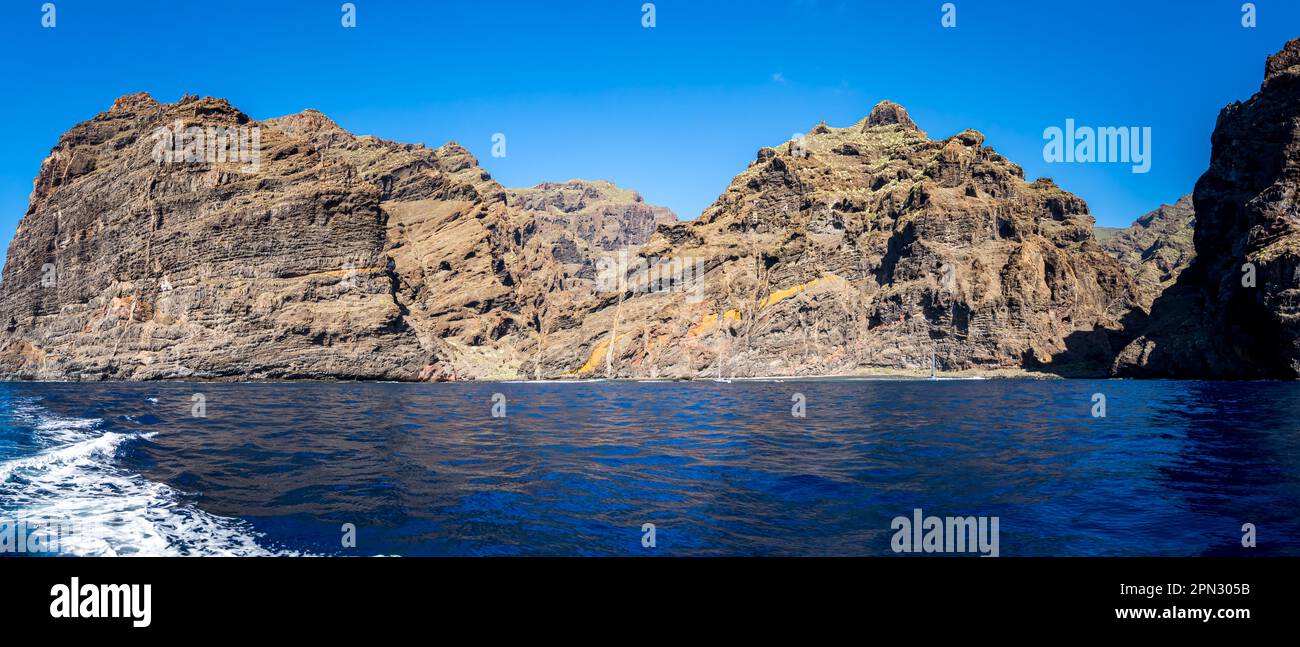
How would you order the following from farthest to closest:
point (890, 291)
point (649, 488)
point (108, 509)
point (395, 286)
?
1. point (395, 286)
2. point (890, 291)
3. point (649, 488)
4. point (108, 509)

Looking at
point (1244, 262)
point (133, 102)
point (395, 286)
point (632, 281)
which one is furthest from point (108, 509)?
point (133, 102)

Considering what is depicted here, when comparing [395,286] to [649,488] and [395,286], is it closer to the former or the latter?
[395,286]

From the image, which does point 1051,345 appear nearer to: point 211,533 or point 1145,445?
point 1145,445

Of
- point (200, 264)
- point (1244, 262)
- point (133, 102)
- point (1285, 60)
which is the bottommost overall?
point (1244, 262)

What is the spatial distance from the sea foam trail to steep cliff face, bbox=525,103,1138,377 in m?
141

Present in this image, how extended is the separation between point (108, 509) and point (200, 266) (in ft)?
499

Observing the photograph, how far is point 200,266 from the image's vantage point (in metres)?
140

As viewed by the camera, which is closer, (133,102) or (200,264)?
(200,264)

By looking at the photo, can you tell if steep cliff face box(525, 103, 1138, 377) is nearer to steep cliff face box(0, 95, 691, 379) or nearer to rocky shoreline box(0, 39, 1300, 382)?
rocky shoreline box(0, 39, 1300, 382)

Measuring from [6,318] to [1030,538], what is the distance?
21740cm

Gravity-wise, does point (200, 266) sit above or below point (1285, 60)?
below

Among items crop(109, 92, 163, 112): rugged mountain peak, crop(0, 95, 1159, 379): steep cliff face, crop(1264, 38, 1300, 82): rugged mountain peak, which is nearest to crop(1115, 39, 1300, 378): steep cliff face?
crop(1264, 38, 1300, 82): rugged mountain peak
